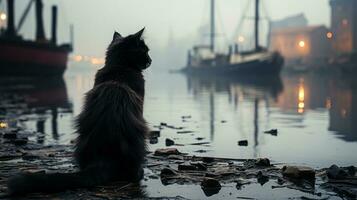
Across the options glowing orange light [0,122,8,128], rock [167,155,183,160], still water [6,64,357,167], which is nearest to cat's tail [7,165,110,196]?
rock [167,155,183,160]

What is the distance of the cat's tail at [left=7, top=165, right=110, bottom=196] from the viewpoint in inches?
157

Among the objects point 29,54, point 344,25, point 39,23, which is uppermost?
point 344,25

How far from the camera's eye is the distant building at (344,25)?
224ft

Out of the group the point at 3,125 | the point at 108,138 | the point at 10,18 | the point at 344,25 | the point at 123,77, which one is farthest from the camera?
the point at 344,25

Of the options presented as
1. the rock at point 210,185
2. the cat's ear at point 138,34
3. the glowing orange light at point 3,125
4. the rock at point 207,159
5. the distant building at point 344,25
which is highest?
the distant building at point 344,25

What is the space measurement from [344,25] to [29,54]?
164 feet

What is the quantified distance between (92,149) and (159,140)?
339 centimetres

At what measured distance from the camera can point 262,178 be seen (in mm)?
4879

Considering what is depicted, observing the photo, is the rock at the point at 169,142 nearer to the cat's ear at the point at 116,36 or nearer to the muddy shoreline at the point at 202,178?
the muddy shoreline at the point at 202,178

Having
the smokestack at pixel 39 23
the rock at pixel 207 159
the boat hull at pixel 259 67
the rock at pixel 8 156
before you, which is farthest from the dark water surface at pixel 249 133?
the boat hull at pixel 259 67

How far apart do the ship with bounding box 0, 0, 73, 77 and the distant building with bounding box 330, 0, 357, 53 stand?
42.1m

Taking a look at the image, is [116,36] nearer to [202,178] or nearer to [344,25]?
[202,178]

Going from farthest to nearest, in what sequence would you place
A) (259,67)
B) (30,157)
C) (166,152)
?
(259,67) → (166,152) → (30,157)

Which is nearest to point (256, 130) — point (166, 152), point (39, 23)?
point (166, 152)
